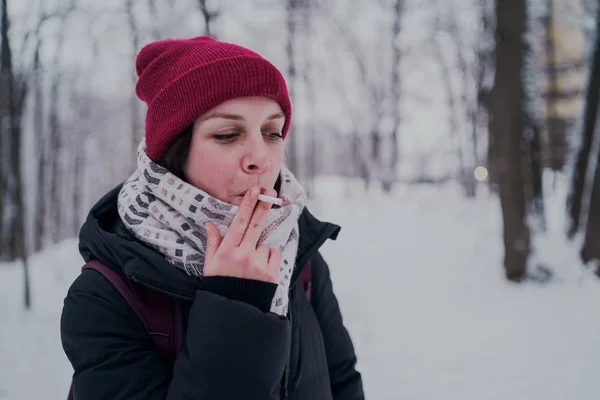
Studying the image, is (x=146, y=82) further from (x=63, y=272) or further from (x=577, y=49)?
(x=577, y=49)

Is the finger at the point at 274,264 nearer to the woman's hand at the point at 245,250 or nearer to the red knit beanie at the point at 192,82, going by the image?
the woman's hand at the point at 245,250

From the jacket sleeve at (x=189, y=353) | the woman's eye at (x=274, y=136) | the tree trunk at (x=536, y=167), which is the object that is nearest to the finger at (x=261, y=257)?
the jacket sleeve at (x=189, y=353)

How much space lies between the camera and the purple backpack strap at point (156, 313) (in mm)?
1099

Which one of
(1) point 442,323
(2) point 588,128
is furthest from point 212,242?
(2) point 588,128

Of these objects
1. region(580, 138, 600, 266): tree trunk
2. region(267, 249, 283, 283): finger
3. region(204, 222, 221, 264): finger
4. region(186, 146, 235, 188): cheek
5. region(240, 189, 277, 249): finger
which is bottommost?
region(580, 138, 600, 266): tree trunk

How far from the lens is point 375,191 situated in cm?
1853

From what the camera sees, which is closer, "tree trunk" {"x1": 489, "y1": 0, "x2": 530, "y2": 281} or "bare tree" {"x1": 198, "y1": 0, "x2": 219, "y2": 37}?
"tree trunk" {"x1": 489, "y1": 0, "x2": 530, "y2": 281}

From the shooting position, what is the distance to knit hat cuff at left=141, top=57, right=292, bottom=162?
3.94ft

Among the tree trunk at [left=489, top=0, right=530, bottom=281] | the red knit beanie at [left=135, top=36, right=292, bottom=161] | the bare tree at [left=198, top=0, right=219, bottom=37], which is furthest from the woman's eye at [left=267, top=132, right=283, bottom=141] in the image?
the bare tree at [left=198, top=0, right=219, bottom=37]

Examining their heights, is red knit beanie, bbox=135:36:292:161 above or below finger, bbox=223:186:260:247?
above

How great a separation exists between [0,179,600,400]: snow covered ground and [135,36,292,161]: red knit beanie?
3.05 metres

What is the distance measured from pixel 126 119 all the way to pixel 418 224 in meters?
16.3

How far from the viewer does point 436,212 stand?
523 inches

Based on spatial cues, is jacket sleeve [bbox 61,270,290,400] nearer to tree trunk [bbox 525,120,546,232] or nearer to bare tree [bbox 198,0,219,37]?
tree trunk [bbox 525,120,546,232]
